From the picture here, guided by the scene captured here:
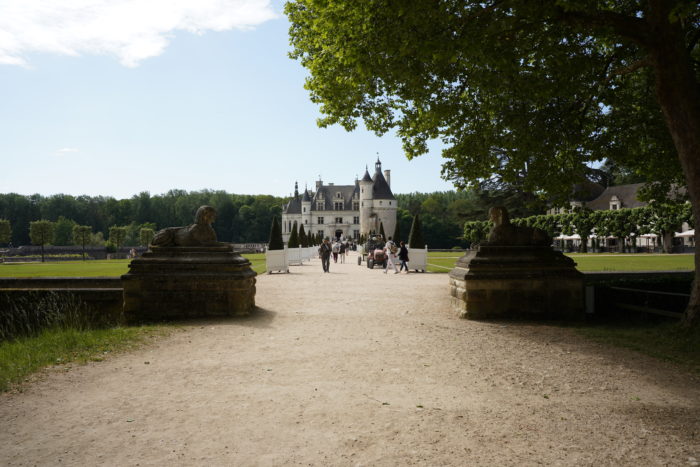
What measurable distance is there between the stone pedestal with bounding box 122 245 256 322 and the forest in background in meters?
74.6

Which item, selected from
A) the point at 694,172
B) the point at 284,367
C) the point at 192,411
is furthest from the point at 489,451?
the point at 694,172

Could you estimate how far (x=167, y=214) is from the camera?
102125 mm

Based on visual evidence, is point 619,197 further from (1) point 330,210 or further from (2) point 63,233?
(2) point 63,233

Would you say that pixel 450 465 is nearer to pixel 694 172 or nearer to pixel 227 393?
pixel 227 393

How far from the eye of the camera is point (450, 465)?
2.97 m

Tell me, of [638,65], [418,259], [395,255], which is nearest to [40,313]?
[638,65]

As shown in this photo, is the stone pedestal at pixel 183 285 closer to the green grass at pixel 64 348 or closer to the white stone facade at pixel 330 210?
the green grass at pixel 64 348

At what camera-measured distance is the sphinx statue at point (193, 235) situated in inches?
341

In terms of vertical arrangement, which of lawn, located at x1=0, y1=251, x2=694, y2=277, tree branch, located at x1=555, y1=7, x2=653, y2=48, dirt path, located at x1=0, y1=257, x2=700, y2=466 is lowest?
lawn, located at x1=0, y1=251, x2=694, y2=277

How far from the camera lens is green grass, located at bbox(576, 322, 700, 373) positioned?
19.1ft

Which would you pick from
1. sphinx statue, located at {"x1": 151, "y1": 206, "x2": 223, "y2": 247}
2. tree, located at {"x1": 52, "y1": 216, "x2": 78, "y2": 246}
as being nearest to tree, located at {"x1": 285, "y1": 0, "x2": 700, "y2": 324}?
sphinx statue, located at {"x1": 151, "y1": 206, "x2": 223, "y2": 247}

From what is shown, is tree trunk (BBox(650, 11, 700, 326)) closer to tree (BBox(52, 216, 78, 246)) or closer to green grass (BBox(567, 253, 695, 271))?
green grass (BBox(567, 253, 695, 271))

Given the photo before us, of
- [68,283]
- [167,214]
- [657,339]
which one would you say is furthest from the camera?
[167,214]

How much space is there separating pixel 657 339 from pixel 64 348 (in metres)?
7.80
